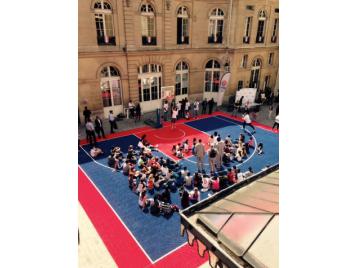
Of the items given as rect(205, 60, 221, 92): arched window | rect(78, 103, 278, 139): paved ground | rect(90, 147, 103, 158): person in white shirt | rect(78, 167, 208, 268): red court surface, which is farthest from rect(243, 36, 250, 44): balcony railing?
rect(78, 167, 208, 268): red court surface

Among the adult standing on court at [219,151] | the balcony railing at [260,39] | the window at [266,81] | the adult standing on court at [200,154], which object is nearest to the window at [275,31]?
the balcony railing at [260,39]

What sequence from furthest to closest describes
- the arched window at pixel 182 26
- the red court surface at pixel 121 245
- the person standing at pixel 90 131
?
1. the arched window at pixel 182 26
2. the person standing at pixel 90 131
3. the red court surface at pixel 121 245

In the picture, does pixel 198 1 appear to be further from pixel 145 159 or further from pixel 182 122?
pixel 145 159

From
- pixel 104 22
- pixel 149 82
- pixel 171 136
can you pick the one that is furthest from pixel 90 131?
pixel 104 22

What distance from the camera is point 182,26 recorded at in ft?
74.2

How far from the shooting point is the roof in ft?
13.9

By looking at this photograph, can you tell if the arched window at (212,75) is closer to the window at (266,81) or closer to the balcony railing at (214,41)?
the balcony railing at (214,41)

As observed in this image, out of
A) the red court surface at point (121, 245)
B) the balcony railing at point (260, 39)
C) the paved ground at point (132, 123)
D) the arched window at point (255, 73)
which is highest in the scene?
the balcony railing at point (260, 39)

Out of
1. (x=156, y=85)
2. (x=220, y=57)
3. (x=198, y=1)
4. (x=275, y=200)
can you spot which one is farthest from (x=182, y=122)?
(x=275, y=200)

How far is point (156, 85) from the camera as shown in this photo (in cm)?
2302

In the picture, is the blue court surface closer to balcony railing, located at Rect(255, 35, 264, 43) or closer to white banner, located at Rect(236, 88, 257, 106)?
white banner, located at Rect(236, 88, 257, 106)

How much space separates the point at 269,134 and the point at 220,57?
980cm

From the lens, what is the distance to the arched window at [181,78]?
23.9 meters

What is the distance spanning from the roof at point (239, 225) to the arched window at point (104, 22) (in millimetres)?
16790
